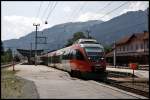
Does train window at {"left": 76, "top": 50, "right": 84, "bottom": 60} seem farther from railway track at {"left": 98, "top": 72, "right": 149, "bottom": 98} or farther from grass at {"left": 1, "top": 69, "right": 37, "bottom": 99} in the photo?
grass at {"left": 1, "top": 69, "right": 37, "bottom": 99}

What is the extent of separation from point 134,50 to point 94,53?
256ft

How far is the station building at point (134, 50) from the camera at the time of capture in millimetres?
92000

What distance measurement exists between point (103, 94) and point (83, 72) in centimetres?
1383

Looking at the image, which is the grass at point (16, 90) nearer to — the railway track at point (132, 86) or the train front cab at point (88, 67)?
the railway track at point (132, 86)

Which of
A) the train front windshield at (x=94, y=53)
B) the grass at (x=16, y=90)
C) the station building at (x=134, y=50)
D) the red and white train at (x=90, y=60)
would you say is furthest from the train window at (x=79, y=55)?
the station building at (x=134, y=50)

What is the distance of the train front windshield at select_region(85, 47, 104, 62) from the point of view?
3259cm

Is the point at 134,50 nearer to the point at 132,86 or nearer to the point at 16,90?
the point at 132,86

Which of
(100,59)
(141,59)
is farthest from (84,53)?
(141,59)

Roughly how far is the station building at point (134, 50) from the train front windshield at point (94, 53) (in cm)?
5538

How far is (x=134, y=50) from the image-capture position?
10956cm

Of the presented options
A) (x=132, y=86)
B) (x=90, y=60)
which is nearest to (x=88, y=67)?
(x=90, y=60)

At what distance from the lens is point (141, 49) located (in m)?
104

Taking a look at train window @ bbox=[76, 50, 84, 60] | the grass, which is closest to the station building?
train window @ bbox=[76, 50, 84, 60]

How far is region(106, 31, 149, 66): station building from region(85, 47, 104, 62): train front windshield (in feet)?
182
